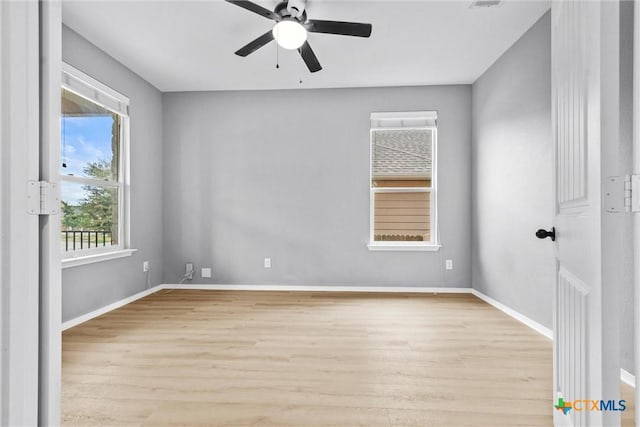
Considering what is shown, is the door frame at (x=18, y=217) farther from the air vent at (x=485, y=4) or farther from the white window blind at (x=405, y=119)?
the white window blind at (x=405, y=119)

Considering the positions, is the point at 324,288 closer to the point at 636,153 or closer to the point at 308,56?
the point at 308,56

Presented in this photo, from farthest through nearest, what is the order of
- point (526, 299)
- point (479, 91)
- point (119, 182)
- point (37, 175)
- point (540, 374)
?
point (479, 91) < point (119, 182) < point (526, 299) < point (540, 374) < point (37, 175)

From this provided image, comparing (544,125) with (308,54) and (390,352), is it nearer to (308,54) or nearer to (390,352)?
(308,54)

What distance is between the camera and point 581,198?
1.12 m

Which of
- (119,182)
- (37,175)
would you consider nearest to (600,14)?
(37,175)

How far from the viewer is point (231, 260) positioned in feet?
14.0

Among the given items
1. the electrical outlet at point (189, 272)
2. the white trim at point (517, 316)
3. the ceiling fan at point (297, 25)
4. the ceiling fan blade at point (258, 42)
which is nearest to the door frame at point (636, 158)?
the ceiling fan at point (297, 25)

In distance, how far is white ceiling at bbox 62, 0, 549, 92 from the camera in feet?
8.45

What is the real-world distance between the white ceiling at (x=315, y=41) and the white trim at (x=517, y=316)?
8.33 feet

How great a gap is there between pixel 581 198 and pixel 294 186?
3348 millimetres

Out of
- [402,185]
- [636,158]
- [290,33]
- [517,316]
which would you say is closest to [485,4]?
[290,33]

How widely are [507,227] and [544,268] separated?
0.62 m

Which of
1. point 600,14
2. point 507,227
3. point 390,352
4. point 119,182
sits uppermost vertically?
point 600,14

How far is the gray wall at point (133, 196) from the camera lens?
2.91 meters
